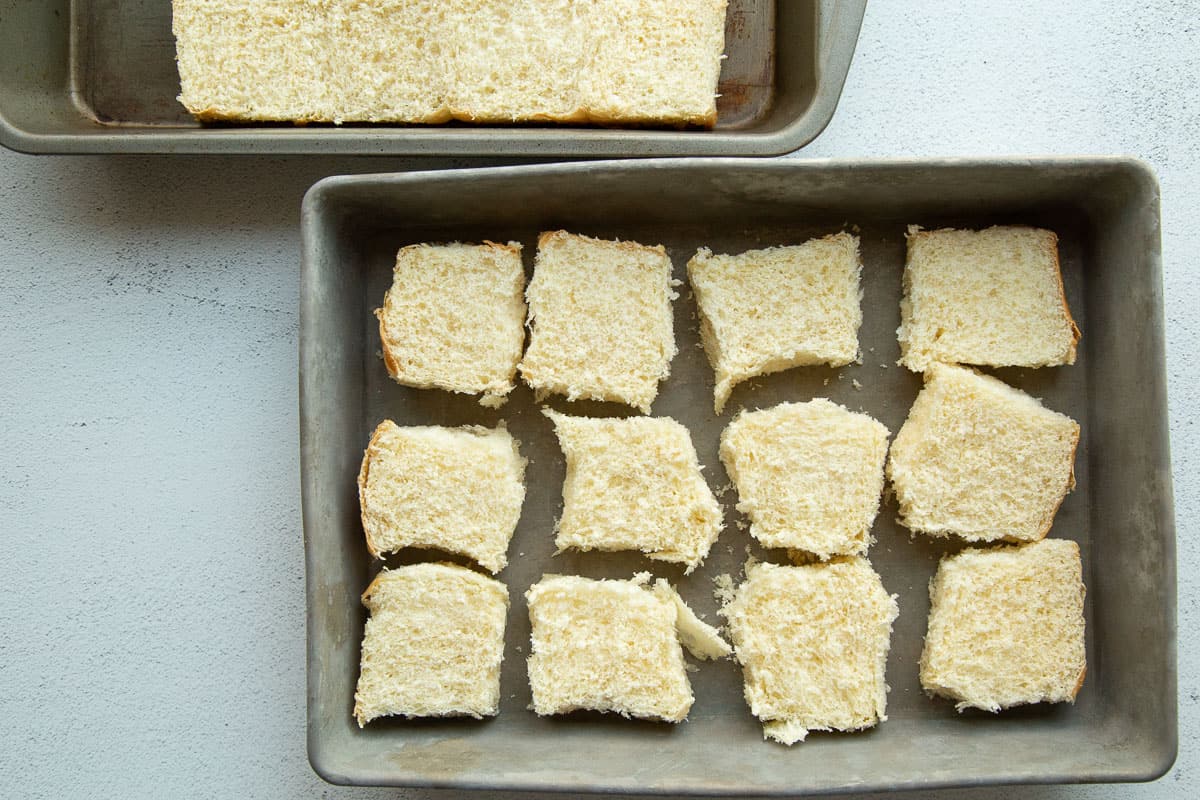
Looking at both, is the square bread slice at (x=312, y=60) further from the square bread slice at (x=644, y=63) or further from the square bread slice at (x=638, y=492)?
the square bread slice at (x=638, y=492)

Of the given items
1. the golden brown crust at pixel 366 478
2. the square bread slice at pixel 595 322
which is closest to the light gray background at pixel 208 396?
the golden brown crust at pixel 366 478

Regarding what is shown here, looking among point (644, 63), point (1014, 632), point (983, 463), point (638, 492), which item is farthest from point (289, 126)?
point (1014, 632)

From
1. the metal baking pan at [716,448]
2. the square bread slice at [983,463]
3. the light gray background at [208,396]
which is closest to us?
the metal baking pan at [716,448]

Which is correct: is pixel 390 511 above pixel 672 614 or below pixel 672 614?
above

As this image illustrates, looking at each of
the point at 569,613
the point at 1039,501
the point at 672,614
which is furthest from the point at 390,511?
the point at 1039,501

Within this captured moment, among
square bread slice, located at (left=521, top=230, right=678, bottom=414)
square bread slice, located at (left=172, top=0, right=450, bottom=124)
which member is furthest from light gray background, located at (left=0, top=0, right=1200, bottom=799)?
square bread slice, located at (left=521, top=230, right=678, bottom=414)

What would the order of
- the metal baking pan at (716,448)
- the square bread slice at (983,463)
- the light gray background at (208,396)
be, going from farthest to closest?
the light gray background at (208,396) < the square bread slice at (983,463) < the metal baking pan at (716,448)

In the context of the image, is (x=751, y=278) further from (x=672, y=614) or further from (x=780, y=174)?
(x=672, y=614)


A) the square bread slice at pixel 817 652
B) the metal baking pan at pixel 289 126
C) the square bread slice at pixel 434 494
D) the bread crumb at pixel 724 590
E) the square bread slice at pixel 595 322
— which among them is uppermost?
the metal baking pan at pixel 289 126
